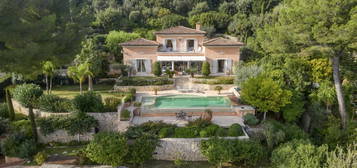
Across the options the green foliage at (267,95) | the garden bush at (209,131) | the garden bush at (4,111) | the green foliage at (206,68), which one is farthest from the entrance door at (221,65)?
the garden bush at (4,111)

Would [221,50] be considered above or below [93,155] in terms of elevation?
above

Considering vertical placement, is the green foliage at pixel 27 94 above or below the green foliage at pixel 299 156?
above

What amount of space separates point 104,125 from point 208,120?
31.9 ft

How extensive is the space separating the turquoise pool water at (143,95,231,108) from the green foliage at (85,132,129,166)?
918 cm

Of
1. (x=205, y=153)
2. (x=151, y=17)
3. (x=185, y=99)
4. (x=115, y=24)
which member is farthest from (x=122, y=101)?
(x=151, y=17)

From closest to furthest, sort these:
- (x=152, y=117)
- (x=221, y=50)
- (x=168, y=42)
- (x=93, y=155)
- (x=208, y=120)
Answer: (x=93, y=155)
(x=208, y=120)
(x=152, y=117)
(x=221, y=50)
(x=168, y=42)

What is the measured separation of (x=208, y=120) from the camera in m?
21.3

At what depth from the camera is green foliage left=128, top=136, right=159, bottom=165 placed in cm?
1728

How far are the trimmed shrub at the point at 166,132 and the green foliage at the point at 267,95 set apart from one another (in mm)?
8033

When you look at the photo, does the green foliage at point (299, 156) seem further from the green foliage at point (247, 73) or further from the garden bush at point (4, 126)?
the garden bush at point (4, 126)

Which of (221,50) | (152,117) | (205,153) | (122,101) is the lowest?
(205,153)

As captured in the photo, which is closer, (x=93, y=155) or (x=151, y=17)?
(x=93, y=155)

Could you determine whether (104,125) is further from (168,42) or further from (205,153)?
(168,42)

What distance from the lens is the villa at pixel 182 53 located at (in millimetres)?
37906
